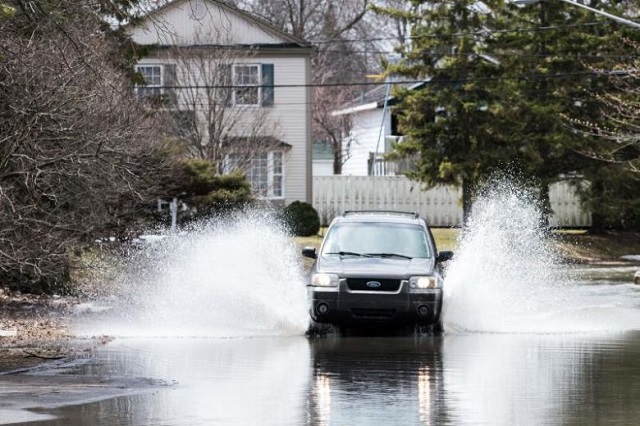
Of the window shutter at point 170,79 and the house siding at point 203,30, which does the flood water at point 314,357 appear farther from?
the house siding at point 203,30

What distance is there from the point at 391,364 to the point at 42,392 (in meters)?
4.19

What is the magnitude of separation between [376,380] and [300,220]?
34.9 metres

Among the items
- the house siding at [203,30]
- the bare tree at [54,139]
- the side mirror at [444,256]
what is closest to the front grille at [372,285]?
the side mirror at [444,256]

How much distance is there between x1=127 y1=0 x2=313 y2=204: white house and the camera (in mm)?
48688

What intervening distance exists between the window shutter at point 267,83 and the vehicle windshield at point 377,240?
104 ft

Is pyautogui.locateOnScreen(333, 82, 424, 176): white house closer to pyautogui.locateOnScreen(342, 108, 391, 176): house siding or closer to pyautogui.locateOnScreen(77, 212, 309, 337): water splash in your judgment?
pyautogui.locateOnScreen(342, 108, 391, 176): house siding

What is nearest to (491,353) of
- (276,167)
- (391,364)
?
(391,364)

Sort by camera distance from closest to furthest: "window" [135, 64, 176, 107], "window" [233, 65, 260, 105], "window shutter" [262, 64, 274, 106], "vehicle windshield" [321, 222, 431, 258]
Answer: "vehicle windshield" [321, 222, 431, 258] → "window" [135, 64, 176, 107] → "window" [233, 65, 260, 105] → "window shutter" [262, 64, 274, 106]

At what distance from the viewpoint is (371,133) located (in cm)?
7062

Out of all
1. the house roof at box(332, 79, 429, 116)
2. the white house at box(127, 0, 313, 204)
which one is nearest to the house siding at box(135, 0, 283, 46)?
the white house at box(127, 0, 313, 204)

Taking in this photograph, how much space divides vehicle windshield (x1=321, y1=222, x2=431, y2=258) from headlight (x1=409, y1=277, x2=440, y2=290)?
1096 mm

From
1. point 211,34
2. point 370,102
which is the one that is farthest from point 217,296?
point 370,102

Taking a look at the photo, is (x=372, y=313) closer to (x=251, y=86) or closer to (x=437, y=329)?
(x=437, y=329)

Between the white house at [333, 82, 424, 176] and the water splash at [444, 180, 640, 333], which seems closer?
the water splash at [444, 180, 640, 333]
